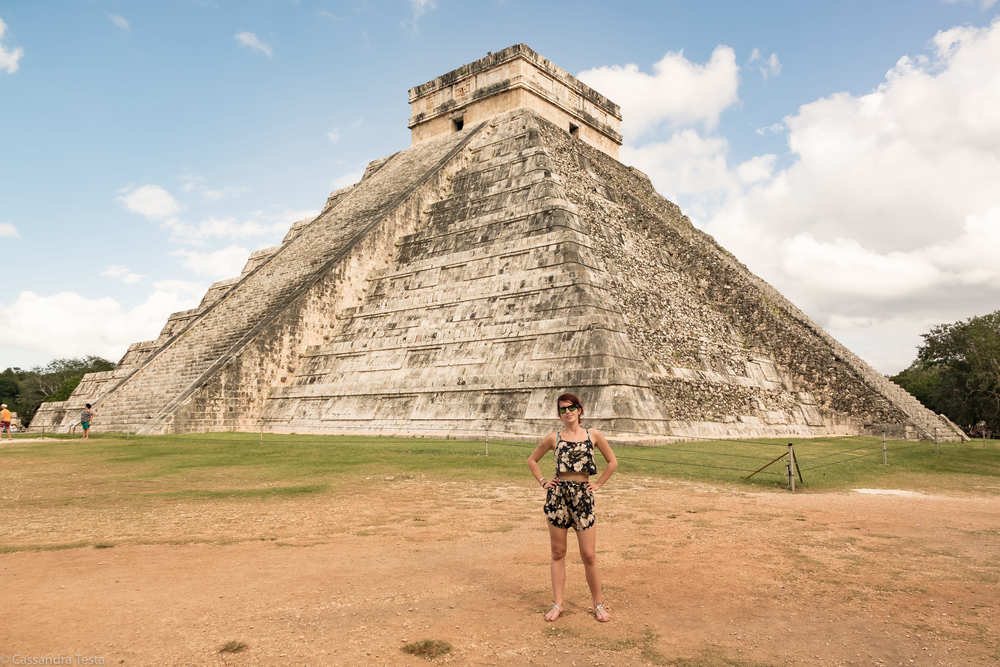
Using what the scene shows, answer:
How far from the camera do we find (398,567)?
501 centimetres

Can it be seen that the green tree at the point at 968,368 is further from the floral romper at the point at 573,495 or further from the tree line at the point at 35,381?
the tree line at the point at 35,381

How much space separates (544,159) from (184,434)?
11.5 meters

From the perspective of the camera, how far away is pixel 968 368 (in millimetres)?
31172

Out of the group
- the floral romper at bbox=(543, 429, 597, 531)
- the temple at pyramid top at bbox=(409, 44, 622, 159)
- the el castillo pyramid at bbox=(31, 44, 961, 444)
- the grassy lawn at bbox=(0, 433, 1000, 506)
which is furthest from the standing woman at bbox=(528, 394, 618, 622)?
the temple at pyramid top at bbox=(409, 44, 622, 159)

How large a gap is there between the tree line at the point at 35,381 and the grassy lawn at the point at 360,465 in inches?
1960

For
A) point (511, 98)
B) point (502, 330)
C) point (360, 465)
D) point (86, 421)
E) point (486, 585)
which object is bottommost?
point (486, 585)

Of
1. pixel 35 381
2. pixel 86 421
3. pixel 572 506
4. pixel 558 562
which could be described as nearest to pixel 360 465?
pixel 558 562

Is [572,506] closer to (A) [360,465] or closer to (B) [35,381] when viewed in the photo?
(A) [360,465]

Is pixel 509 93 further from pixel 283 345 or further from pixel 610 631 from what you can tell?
pixel 610 631

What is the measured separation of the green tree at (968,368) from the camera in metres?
30.0

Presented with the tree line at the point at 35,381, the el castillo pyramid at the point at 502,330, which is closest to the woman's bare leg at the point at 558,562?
the el castillo pyramid at the point at 502,330

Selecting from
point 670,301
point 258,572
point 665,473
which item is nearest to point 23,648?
point 258,572

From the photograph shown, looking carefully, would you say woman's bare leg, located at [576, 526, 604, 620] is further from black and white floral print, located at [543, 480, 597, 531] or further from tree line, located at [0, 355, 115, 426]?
tree line, located at [0, 355, 115, 426]

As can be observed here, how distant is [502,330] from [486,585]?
10.9m
